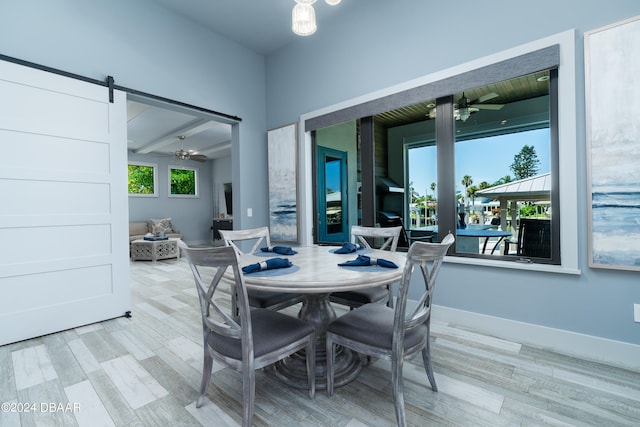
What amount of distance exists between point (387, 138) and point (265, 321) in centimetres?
415

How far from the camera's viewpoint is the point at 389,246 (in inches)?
109

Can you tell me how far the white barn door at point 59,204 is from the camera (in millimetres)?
2301

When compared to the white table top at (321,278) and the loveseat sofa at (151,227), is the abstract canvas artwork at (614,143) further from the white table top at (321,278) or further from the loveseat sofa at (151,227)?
the loveseat sofa at (151,227)

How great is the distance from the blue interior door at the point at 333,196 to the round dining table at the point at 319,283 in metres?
2.00

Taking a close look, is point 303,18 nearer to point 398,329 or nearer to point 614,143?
point 398,329

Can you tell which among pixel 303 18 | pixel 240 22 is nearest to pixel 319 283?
pixel 303 18

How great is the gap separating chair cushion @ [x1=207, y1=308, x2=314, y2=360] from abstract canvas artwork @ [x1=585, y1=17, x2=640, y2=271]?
6.93ft

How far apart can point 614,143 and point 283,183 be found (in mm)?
3219

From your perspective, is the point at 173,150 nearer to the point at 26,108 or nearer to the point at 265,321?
the point at 26,108

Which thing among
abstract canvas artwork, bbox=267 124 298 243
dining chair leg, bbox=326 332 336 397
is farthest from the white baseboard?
abstract canvas artwork, bbox=267 124 298 243

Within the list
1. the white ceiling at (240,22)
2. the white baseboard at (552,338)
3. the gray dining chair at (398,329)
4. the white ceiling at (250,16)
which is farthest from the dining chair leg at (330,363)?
the white ceiling at (250,16)

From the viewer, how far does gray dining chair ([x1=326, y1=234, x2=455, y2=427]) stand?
1296 millimetres

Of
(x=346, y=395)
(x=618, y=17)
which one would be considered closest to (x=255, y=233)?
(x=346, y=395)

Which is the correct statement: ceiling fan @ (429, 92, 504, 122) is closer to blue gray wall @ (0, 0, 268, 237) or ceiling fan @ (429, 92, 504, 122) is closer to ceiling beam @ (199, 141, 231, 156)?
blue gray wall @ (0, 0, 268, 237)
